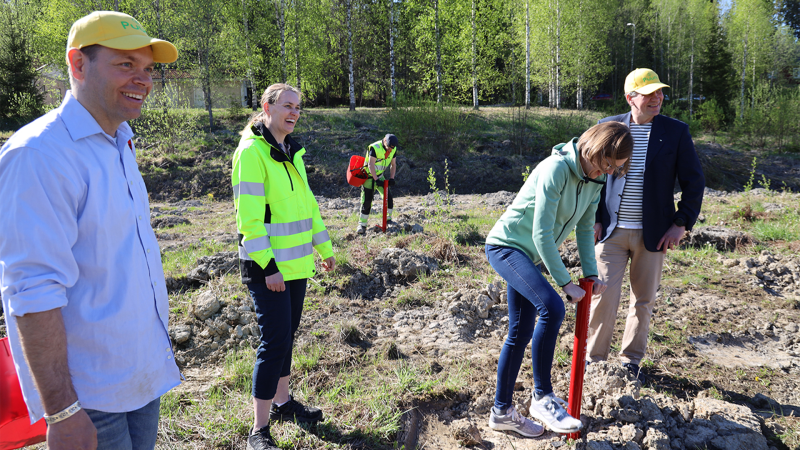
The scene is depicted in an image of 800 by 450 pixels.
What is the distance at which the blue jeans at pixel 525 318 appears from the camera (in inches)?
98.2

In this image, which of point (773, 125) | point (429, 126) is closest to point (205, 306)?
point (429, 126)

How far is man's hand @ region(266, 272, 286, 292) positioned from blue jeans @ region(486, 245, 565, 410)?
1228 mm

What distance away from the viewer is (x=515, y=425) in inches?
109

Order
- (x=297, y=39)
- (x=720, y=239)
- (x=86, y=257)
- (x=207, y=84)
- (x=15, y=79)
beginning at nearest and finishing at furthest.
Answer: (x=86, y=257) < (x=720, y=239) < (x=207, y=84) < (x=15, y=79) < (x=297, y=39)

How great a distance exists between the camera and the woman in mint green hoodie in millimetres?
2471

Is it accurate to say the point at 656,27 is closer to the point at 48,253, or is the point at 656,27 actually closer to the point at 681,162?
the point at 681,162

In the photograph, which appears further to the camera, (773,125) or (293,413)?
(773,125)

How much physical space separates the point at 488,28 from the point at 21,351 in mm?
27605

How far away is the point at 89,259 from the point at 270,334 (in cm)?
121

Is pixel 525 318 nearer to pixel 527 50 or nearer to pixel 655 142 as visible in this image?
pixel 655 142

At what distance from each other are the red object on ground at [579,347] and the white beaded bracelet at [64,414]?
236cm

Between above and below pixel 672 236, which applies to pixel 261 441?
below

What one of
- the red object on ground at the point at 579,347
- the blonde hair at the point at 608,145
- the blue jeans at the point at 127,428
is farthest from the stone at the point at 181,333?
the blonde hair at the point at 608,145

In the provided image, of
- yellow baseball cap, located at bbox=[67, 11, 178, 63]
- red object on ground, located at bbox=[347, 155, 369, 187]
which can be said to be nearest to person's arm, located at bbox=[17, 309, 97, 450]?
yellow baseball cap, located at bbox=[67, 11, 178, 63]
